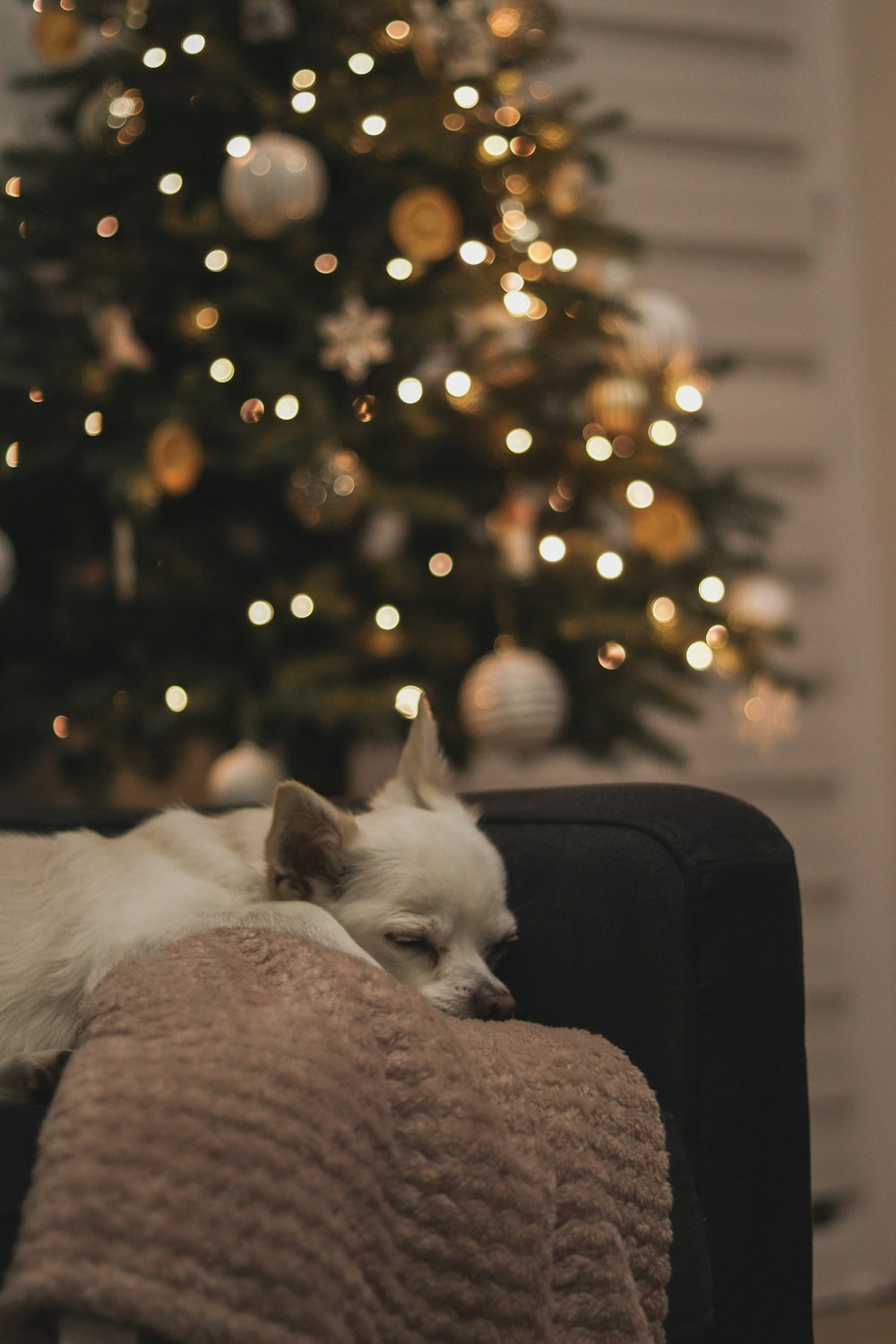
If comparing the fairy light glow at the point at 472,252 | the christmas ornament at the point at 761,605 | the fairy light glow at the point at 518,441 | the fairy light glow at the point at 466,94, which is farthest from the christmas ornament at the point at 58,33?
the christmas ornament at the point at 761,605

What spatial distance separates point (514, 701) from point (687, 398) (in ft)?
3.09

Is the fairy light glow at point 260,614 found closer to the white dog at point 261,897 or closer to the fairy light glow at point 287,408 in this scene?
the fairy light glow at point 287,408

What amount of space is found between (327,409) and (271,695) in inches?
23.1

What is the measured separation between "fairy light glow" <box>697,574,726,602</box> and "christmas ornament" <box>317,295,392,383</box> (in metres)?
0.92

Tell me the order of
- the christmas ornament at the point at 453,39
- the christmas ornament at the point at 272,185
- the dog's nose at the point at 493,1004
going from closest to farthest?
1. the dog's nose at the point at 493,1004
2. the christmas ornament at the point at 272,185
3. the christmas ornament at the point at 453,39

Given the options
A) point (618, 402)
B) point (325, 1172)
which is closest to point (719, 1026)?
point (325, 1172)

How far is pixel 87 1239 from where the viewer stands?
0.85m

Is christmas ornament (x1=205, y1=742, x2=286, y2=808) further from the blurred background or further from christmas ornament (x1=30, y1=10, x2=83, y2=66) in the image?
christmas ornament (x1=30, y1=10, x2=83, y2=66)

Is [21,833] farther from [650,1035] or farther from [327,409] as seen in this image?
[327,409]

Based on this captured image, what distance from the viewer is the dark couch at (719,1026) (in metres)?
1.27

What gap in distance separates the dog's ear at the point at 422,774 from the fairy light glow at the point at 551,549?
0.99 meters

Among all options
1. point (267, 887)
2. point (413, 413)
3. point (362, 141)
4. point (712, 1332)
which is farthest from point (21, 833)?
point (362, 141)

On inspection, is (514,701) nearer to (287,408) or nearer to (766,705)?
(287,408)

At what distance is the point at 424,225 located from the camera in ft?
8.39
